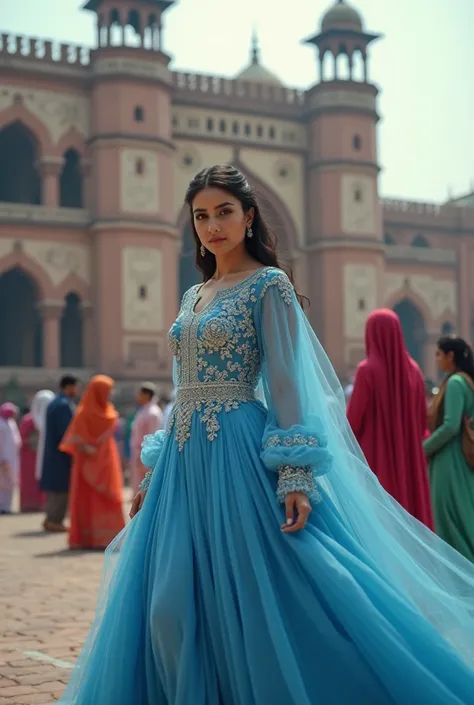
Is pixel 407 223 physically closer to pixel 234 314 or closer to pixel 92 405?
pixel 92 405

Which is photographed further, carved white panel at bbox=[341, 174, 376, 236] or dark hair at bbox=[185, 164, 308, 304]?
carved white panel at bbox=[341, 174, 376, 236]

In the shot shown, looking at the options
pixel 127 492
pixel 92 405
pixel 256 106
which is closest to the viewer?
pixel 92 405

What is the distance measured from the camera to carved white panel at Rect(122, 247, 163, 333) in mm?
25906

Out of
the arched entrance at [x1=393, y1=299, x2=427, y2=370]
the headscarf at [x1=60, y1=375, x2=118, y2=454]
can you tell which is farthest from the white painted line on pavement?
the arched entrance at [x1=393, y1=299, x2=427, y2=370]

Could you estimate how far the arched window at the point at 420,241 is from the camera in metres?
33.8

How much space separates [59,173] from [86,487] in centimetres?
1879

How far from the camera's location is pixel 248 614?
8.66ft

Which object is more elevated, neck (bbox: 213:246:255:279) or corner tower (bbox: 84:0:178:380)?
corner tower (bbox: 84:0:178:380)

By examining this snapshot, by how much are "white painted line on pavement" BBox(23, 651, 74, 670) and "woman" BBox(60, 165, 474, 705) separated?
989mm

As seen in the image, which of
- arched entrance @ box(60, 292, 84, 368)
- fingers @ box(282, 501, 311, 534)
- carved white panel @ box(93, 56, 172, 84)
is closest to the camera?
fingers @ box(282, 501, 311, 534)

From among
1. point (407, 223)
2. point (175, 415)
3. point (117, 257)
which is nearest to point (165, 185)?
point (117, 257)

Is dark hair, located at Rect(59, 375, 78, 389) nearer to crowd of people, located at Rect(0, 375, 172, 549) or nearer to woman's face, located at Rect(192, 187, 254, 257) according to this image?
crowd of people, located at Rect(0, 375, 172, 549)

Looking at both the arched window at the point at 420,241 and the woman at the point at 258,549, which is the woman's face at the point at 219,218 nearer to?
the woman at the point at 258,549

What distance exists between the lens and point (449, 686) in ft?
8.61
